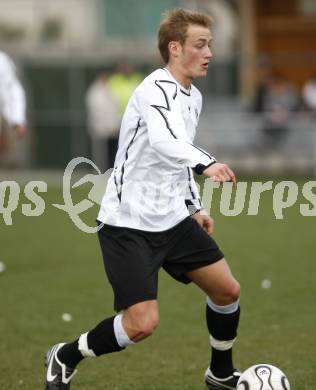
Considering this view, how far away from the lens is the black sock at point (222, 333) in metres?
6.37

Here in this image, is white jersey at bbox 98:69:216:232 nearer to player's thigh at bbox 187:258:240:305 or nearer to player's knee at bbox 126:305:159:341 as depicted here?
player's thigh at bbox 187:258:240:305

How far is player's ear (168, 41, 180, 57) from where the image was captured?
19.4 ft

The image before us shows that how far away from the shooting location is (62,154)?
23.2 meters

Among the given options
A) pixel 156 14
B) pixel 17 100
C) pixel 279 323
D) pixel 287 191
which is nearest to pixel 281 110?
pixel 287 191

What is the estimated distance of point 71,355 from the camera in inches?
239

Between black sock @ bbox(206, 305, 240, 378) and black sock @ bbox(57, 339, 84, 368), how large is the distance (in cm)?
84

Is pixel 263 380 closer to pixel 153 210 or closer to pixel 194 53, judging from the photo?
pixel 153 210

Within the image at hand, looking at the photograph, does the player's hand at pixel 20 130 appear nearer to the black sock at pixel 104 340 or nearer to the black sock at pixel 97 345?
the black sock at pixel 97 345

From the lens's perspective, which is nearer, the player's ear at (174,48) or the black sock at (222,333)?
the player's ear at (174,48)

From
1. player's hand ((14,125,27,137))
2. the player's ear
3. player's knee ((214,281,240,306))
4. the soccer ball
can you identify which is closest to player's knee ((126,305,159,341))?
player's knee ((214,281,240,306))

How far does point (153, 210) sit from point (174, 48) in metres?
0.89

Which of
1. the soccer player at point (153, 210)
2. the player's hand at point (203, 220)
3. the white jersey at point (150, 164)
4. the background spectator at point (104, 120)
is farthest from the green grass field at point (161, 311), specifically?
the background spectator at point (104, 120)

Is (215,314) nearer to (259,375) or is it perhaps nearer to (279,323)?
(259,375)

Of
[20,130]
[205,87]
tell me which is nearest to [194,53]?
[20,130]
